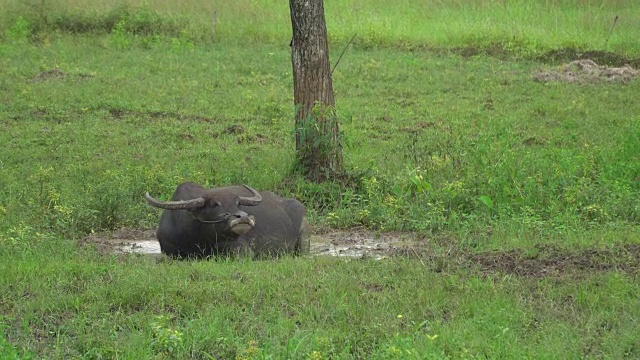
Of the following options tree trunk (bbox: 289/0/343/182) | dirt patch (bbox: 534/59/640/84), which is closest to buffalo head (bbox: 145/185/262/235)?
tree trunk (bbox: 289/0/343/182)

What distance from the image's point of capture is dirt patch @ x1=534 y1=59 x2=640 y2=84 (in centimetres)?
1580

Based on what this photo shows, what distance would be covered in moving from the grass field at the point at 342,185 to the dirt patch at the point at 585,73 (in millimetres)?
211

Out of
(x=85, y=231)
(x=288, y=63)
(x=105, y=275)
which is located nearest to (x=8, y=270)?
(x=105, y=275)

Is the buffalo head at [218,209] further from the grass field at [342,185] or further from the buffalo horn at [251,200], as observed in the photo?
the grass field at [342,185]

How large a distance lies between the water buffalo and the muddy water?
215 millimetres

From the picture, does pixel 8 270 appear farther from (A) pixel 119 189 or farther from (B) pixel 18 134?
(B) pixel 18 134

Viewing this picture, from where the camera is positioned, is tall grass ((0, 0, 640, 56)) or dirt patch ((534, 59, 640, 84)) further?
tall grass ((0, 0, 640, 56))

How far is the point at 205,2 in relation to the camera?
2145 centimetres

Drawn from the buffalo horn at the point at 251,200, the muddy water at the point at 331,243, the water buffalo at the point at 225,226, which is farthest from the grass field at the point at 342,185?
the buffalo horn at the point at 251,200

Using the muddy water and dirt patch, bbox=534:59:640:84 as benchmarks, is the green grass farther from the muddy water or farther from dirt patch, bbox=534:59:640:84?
dirt patch, bbox=534:59:640:84

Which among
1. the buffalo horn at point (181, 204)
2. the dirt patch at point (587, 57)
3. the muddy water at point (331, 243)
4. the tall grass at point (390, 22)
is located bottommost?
the dirt patch at point (587, 57)

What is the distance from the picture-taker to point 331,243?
8.48 m

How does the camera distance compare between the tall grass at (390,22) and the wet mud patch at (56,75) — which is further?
the tall grass at (390,22)

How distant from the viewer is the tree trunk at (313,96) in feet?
32.1
